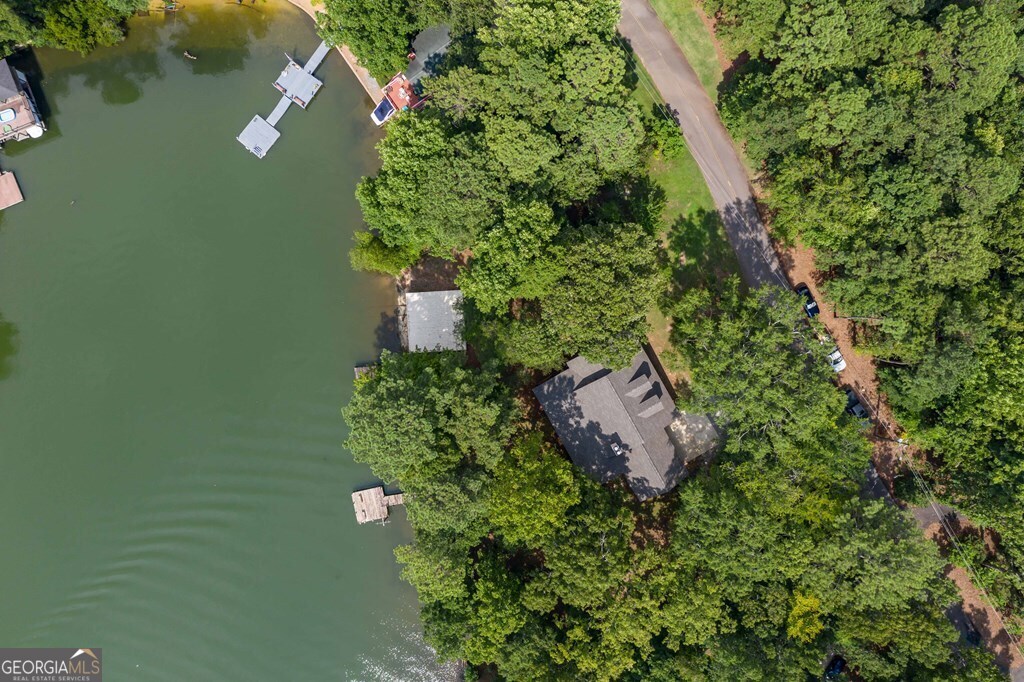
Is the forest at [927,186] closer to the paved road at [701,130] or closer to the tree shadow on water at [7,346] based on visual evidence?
the paved road at [701,130]

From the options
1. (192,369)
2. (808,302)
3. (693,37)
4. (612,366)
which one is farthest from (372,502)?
(693,37)

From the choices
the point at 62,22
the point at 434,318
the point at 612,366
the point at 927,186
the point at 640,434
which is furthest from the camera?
the point at 434,318

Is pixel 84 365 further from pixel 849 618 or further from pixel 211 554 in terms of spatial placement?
pixel 849 618

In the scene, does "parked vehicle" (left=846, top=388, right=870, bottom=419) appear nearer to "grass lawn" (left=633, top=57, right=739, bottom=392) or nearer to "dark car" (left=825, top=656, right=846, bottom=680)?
"grass lawn" (left=633, top=57, right=739, bottom=392)

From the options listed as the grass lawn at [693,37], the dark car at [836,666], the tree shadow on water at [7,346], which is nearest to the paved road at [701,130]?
the grass lawn at [693,37]

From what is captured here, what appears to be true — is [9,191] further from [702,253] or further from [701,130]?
[702,253]

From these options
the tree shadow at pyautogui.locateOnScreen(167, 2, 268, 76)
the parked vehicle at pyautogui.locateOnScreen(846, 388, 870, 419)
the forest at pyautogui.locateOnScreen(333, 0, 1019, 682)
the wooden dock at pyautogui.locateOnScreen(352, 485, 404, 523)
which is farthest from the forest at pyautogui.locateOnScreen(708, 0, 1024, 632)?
the tree shadow at pyautogui.locateOnScreen(167, 2, 268, 76)
